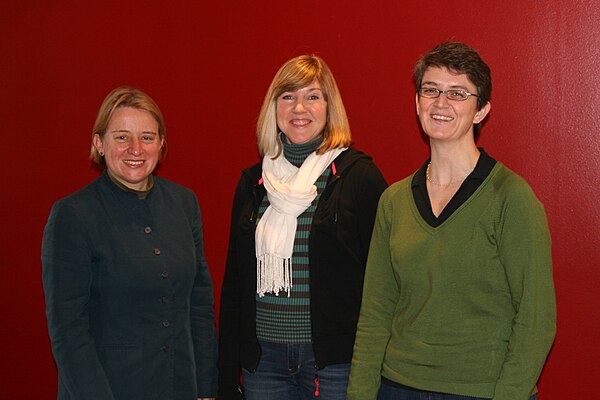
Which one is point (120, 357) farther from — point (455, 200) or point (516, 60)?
point (516, 60)

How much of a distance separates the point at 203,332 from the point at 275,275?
366 millimetres

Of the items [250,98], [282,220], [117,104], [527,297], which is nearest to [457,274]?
[527,297]

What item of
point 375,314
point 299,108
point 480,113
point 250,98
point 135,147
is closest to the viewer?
point 480,113

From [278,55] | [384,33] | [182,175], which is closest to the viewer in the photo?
[384,33]

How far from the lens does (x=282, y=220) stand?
2369mm

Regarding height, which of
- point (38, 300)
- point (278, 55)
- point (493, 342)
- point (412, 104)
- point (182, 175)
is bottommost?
point (38, 300)

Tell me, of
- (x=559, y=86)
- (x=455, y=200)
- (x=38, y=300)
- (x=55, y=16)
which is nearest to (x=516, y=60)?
(x=559, y=86)

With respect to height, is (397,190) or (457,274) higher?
(397,190)

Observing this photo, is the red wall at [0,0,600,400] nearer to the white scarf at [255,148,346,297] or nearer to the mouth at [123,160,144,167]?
the white scarf at [255,148,346,297]

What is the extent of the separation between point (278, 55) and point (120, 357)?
150 centimetres

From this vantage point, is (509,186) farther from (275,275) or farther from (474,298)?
(275,275)

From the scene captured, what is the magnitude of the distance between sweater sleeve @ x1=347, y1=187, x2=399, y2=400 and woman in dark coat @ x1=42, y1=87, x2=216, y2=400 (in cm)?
59

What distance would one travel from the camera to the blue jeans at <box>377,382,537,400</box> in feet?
6.21

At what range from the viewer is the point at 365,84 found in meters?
2.96
